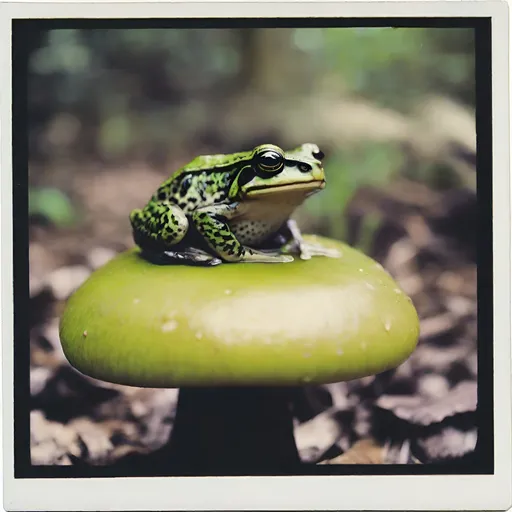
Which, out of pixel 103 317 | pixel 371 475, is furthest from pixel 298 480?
pixel 103 317

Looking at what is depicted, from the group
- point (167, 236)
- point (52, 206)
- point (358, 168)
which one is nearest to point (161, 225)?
point (167, 236)

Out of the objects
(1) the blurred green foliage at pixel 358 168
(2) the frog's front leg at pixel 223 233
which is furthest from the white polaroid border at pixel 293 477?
(2) the frog's front leg at pixel 223 233

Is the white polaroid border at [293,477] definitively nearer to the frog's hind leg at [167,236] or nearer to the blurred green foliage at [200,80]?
the blurred green foliage at [200,80]

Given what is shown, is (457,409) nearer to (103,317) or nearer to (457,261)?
(457,261)

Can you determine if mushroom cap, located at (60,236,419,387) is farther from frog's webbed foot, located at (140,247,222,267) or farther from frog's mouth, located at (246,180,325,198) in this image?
frog's mouth, located at (246,180,325,198)

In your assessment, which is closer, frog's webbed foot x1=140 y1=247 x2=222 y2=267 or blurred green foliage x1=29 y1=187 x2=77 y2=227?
frog's webbed foot x1=140 y1=247 x2=222 y2=267

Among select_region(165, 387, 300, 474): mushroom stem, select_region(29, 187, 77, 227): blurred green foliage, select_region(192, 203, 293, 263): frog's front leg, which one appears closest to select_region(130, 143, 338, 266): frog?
select_region(192, 203, 293, 263): frog's front leg
